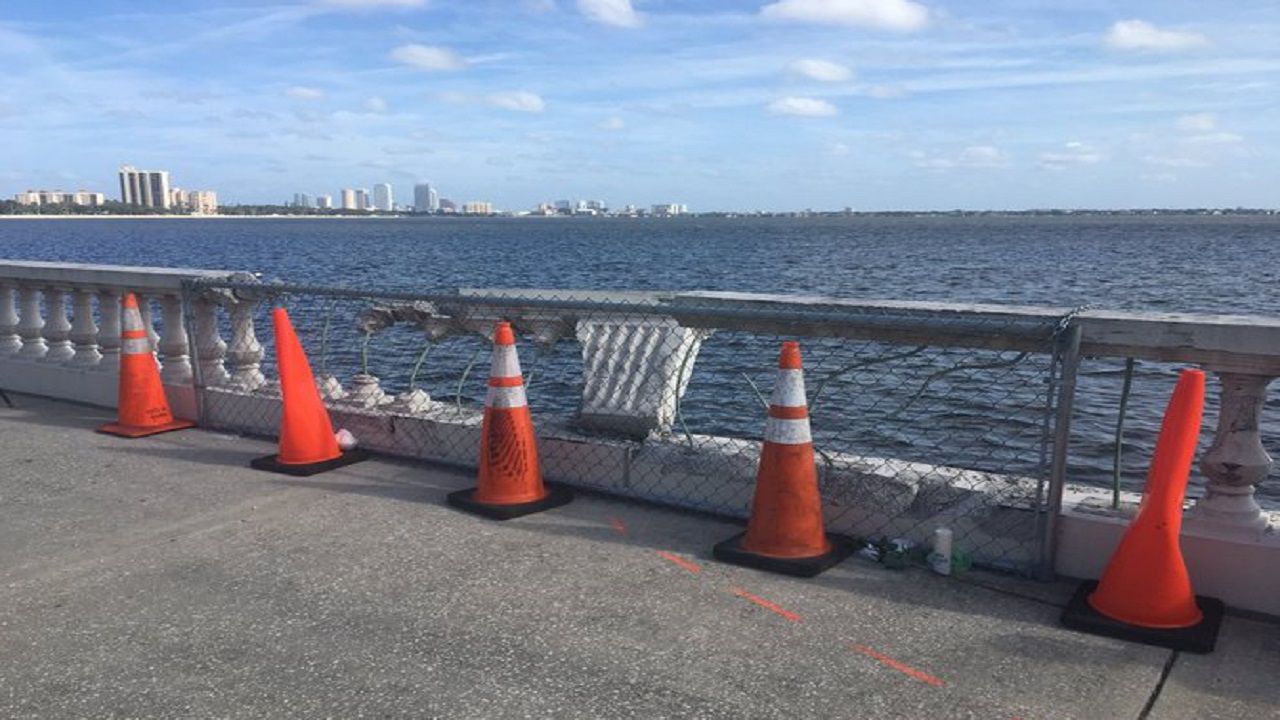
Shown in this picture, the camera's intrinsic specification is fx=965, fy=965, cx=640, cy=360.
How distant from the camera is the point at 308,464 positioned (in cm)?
654

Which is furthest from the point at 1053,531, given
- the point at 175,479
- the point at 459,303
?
the point at 175,479

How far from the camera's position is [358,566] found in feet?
15.8

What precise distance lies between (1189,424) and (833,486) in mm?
1770

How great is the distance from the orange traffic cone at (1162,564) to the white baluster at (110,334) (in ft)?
26.1

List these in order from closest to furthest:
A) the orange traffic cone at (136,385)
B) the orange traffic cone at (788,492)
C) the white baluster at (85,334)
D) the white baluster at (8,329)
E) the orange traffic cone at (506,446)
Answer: the orange traffic cone at (788,492) → the orange traffic cone at (506,446) → the orange traffic cone at (136,385) → the white baluster at (85,334) → the white baluster at (8,329)

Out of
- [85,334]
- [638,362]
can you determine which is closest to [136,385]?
[85,334]

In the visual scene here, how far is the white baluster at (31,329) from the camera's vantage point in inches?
356

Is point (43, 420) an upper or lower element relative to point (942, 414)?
upper

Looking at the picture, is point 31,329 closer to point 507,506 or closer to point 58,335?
point 58,335

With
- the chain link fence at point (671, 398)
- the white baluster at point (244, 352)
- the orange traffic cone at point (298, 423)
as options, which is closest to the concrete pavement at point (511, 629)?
the chain link fence at point (671, 398)

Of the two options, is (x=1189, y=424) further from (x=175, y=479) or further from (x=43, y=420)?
(x=43, y=420)

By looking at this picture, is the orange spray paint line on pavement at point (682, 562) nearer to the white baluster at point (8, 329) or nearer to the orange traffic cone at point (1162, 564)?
→ the orange traffic cone at point (1162, 564)

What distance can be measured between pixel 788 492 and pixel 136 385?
A: 551 centimetres

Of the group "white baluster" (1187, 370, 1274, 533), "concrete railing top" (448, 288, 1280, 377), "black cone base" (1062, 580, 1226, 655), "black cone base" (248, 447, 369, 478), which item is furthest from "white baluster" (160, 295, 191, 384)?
"white baluster" (1187, 370, 1274, 533)
